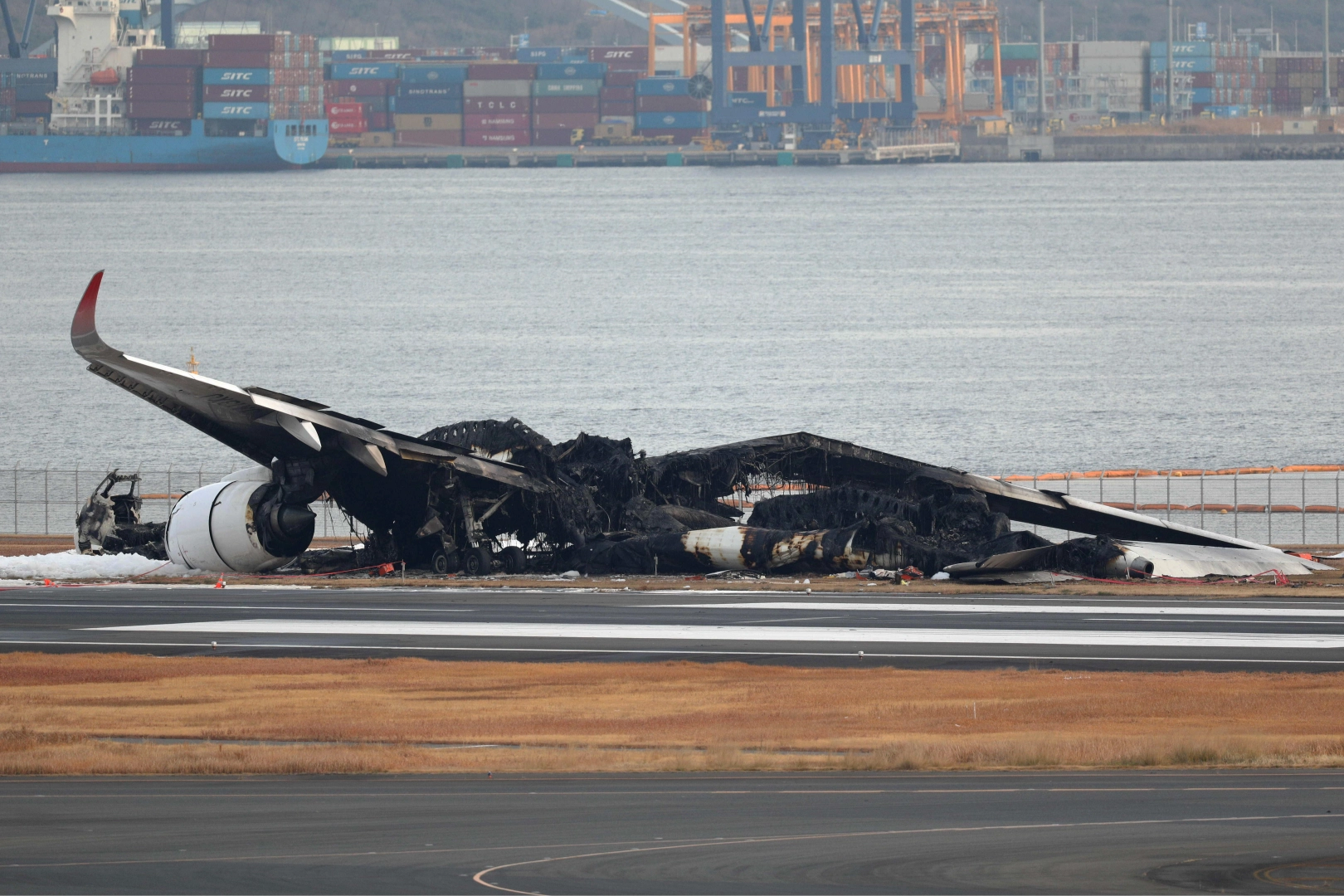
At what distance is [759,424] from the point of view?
349ft

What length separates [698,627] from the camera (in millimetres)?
42094

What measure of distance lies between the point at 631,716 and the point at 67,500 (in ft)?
175

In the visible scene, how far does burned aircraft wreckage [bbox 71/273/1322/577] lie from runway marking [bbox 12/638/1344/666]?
851 cm

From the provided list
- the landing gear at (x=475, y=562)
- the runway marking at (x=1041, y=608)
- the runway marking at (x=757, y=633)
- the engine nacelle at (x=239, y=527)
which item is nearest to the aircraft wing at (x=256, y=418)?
the engine nacelle at (x=239, y=527)

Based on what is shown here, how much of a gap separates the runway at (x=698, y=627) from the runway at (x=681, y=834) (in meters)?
12.6

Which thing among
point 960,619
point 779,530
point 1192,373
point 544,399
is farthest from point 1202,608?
point 1192,373

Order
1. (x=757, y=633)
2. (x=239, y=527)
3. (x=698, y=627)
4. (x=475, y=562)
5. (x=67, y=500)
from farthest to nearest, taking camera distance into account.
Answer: (x=67, y=500) → (x=475, y=562) → (x=239, y=527) → (x=698, y=627) → (x=757, y=633)

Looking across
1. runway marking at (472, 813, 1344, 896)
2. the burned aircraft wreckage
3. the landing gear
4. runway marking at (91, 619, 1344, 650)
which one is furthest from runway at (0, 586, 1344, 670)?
runway marking at (472, 813, 1344, 896)

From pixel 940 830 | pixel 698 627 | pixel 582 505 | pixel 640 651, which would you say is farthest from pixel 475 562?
pixel 940 830

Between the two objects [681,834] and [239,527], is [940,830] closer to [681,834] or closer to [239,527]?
[681,834]

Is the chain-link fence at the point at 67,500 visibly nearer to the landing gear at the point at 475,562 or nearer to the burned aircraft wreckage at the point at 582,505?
the burned aircraft wreckage at the point at 582,505

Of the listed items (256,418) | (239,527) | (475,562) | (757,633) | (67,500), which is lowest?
(67,500)

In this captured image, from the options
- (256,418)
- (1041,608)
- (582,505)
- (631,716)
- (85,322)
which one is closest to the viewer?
(631,716)

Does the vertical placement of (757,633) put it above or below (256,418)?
below
